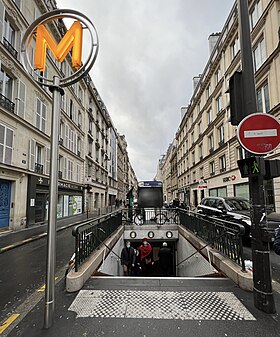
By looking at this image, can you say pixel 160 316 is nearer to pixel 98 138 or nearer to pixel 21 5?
pixel 21 5

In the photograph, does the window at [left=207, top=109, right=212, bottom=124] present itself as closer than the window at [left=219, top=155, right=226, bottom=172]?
No

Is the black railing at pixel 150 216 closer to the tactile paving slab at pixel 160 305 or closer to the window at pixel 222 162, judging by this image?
the tactile paving slab at pixel 160 305

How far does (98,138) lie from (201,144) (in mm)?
17239

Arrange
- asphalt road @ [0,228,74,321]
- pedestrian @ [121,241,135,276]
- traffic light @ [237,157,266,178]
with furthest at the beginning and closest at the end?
pedestrian @ [121,241,135,276]
asphalt road @ [0,228,74,321]
traffic light @ [237,157,266,178]

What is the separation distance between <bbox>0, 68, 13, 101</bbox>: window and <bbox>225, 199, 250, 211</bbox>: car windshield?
14223 mm

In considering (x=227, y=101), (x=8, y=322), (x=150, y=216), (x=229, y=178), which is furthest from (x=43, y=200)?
(x=227, y=101)

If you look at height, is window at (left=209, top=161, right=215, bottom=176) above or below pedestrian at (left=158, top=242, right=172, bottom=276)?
above

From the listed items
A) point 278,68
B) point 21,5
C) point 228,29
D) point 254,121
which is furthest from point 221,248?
point 228,29

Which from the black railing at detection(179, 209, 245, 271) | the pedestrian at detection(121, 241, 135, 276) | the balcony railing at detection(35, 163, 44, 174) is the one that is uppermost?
the balcony railing at detection(35, 163, 44, 174)

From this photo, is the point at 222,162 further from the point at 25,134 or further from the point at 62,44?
the point at 62,44

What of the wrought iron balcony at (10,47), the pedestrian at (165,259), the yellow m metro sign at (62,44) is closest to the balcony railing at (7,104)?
the wrought iron balcony at (10,47)

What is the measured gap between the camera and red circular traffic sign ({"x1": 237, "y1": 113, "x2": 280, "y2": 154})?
9.58 ft

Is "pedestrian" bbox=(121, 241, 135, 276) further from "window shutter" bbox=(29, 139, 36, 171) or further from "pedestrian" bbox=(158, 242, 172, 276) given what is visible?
"window shutter" bbox=(29, 139, 36, 171)

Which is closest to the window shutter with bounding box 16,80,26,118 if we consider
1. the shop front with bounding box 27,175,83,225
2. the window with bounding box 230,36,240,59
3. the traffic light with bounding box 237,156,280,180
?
the shop front with bounding box 27,175,83,225
